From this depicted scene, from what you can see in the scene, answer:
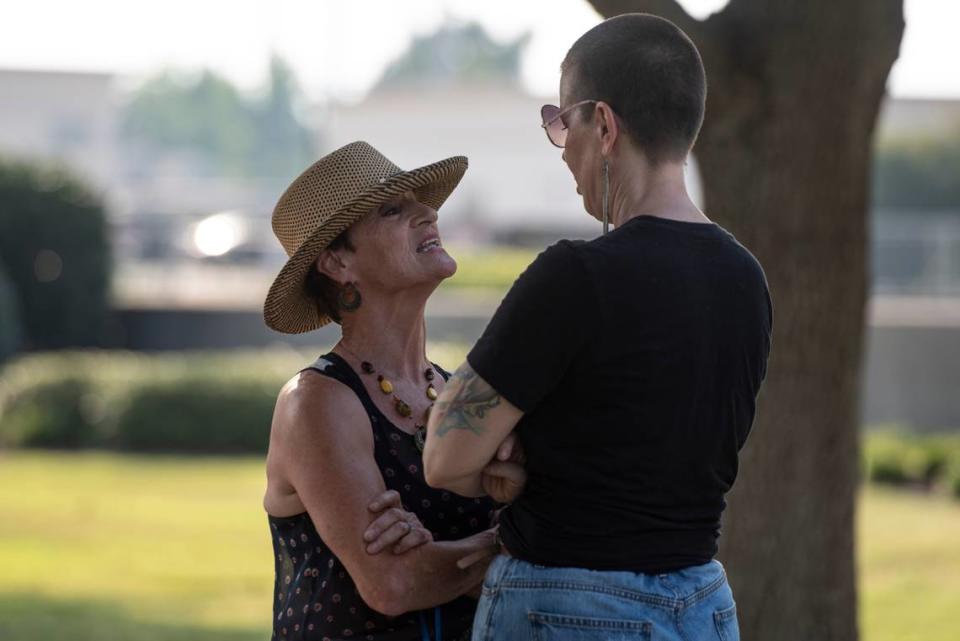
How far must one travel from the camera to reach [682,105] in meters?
2.56

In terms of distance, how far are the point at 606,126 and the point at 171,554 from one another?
899 centimetres

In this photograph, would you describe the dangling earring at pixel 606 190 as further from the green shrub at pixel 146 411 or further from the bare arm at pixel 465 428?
the green shrub at pixel 146 411

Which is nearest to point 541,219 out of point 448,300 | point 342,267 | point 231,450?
point 448,300

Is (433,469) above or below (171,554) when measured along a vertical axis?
above

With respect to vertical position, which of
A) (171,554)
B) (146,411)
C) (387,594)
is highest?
(387,594)

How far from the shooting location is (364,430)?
3.07 meters

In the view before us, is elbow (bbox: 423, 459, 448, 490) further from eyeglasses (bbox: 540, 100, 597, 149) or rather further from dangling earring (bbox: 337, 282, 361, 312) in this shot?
dangling earring (bbox: 337, 282, 361, 312)

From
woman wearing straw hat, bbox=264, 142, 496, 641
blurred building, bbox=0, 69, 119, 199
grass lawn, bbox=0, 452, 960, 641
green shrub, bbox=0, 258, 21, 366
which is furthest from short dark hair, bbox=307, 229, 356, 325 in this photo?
blurred building, bbox=0, 69, 119, 199

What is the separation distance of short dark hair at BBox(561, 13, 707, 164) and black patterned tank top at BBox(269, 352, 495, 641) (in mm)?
891

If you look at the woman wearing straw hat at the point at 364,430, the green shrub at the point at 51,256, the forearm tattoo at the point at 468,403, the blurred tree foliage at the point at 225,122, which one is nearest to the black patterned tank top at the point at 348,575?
the woman wearing straw hat at the point at 364,430

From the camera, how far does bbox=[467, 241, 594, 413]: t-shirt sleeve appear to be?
2.43 meters

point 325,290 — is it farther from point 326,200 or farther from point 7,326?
point 7,326

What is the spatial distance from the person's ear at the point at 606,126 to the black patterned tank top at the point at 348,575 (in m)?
0.85

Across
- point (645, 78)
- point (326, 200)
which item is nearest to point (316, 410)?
point (326, 200)
